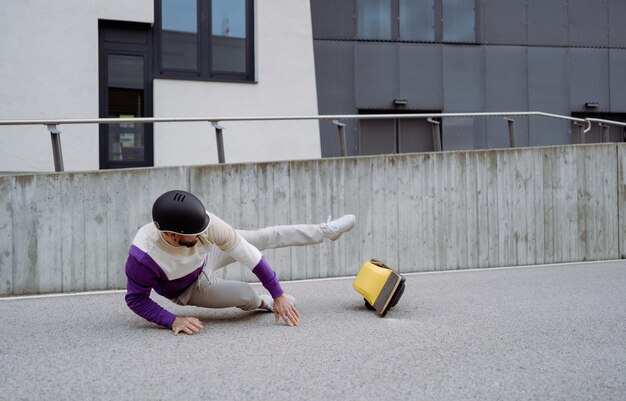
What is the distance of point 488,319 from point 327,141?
594cm

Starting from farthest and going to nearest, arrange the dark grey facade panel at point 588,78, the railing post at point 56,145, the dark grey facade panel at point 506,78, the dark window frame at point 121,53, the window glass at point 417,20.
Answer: the dark grey facade panel at point 588,78, the dark grey facade panel at point 506,78, the window glass at point 417,20, the dark window frame at point 121,53, the railing post at point 56,145

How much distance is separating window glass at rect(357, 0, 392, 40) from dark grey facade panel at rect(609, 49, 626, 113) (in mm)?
A: 6952

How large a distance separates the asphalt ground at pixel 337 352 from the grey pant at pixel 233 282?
0.72 ft

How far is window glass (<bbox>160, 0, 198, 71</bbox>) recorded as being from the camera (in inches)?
519

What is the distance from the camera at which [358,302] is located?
6.90 metres

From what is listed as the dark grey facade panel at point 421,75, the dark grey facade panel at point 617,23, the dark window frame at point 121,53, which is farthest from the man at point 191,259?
the dark grey facade panel at point 617,23

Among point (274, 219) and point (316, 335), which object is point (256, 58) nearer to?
point (274, 219)

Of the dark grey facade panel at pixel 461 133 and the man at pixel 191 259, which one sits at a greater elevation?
the dark grey facade panel at pixel 461 133

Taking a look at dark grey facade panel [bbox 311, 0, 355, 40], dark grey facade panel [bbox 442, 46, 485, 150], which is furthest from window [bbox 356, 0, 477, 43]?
dark grey facade panel [bbox 442, 46, 485, 150]

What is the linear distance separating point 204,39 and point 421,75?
19.6 ft

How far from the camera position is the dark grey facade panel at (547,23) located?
17.0m

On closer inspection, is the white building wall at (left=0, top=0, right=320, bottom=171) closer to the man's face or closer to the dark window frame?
the dark window frame

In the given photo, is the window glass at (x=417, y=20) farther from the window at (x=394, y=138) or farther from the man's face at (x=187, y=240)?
the man's face at (x=187, y=240)

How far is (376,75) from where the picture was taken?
15836 millimetres
